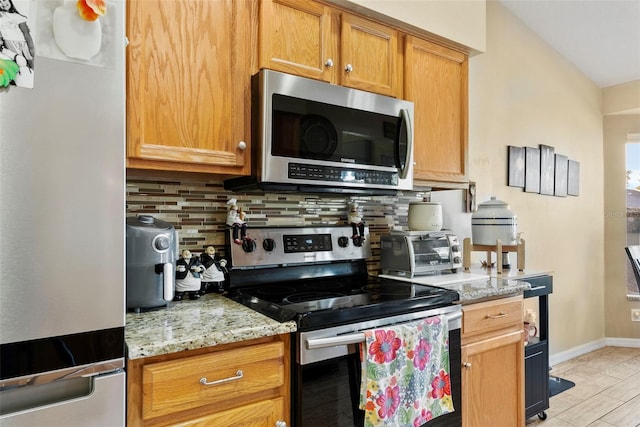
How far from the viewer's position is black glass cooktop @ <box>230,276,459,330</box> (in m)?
1.25

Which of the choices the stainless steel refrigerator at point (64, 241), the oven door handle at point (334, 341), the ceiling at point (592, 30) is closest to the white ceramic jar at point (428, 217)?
the oven door handle at point (334, 341)

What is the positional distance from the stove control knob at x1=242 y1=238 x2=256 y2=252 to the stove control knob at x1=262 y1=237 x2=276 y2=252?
48 mm

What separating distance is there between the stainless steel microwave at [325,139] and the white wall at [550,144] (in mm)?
1232

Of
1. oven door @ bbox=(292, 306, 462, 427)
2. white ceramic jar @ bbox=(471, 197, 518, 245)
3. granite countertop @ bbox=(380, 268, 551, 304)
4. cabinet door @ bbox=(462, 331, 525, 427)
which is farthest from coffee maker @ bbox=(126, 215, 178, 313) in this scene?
white ceramic jar @ bbox=(471, 197, 518, 245)

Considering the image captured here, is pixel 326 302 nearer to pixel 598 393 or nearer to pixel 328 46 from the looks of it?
pixel 328 46

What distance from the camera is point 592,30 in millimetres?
3207

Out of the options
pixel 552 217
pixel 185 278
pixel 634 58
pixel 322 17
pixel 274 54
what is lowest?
pixel 185 278

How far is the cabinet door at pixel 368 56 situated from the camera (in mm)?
1757

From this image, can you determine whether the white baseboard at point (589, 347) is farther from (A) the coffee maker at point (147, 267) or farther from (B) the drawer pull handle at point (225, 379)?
(A) the coffee maker at point (147, 267)

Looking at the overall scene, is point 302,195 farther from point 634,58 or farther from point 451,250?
point 634,58

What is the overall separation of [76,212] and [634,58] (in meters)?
4.48

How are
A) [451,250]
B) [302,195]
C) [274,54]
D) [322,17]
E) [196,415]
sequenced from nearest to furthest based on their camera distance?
[196,415] < [274,54] < [322,17] < [302,195] < [451,250]

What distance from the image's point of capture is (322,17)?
1.68m

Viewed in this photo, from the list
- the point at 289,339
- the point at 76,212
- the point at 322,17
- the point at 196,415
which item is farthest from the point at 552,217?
the point at 76,212
